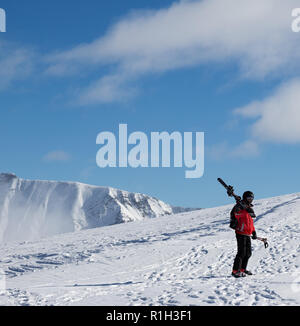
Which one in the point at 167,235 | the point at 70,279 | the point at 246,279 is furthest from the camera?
the point at 167,235

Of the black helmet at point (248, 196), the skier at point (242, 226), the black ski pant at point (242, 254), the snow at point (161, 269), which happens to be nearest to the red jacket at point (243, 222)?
the skier at point (242, 226)

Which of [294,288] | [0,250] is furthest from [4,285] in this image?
[0,250]

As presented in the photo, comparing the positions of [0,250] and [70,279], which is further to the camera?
[0,250]

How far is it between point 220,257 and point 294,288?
18.2 ft

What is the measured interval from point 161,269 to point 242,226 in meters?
3.15

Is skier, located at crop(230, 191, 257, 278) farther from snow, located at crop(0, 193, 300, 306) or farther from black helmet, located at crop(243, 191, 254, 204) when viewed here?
snow, located at crop(0, 193, 300, 306)

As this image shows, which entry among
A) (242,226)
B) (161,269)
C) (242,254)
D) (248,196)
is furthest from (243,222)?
(161,269)

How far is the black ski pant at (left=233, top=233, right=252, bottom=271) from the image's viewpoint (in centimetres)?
1123

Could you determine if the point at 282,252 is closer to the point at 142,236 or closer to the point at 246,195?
the point at 246,195

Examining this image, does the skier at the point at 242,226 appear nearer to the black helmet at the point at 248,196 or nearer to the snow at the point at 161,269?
the black helmet at the point at 248,196

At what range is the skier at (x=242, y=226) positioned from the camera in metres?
11.2

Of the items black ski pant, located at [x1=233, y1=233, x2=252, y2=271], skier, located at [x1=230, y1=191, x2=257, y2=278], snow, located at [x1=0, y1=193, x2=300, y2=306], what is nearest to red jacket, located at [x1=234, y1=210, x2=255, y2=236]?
skier, located at [x1=230, y1=191, x2=257, y2=278]

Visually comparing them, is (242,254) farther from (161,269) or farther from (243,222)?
(161,269)
